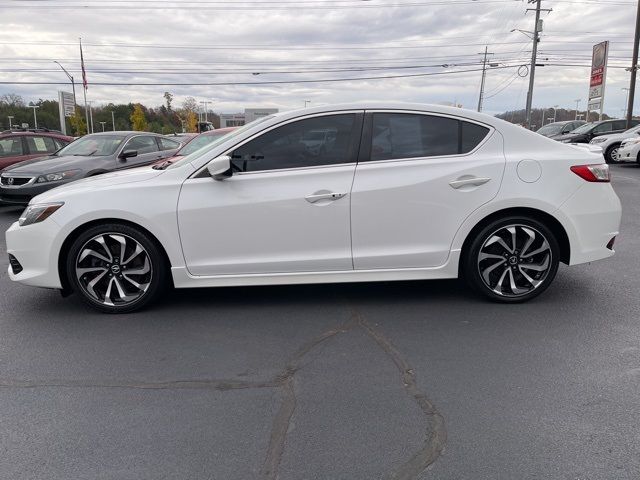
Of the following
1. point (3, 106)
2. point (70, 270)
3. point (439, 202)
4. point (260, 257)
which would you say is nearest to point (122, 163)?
point (70, 270)

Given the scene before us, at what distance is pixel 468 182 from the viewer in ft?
14.2

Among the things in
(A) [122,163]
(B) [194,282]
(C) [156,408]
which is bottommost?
(C) [156,408]

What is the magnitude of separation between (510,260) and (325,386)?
220 cm

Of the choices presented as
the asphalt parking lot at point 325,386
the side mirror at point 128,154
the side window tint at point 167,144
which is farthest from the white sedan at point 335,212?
the side window tint at point 167,144

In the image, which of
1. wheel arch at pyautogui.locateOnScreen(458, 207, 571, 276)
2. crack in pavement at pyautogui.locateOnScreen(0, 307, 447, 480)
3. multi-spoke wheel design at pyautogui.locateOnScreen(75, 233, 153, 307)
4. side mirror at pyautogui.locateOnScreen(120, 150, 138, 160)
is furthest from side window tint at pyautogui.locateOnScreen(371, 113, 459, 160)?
side mirror at pyautogui.locateOnScreen(120, 150, 138, 160)

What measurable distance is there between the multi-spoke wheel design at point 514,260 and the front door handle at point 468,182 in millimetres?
450

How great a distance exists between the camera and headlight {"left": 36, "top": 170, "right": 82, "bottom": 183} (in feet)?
29.8

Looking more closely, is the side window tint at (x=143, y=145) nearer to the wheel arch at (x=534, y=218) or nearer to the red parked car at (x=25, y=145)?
the red parked car at (x=25, y=145)

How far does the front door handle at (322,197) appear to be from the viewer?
423 cm

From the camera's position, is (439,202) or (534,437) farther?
(439,202)

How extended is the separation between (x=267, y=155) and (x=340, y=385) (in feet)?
6.76

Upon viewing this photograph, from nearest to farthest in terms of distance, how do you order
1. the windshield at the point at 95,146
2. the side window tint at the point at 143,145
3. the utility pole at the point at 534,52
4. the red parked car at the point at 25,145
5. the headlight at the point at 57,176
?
1. the headlight at the point at 57,176
2. the windshield at the point at 95,146
3. the side window tint at the point at 143,145
4. the red parked car at the point at 25,145
5. the utility pole at the point at 534,52

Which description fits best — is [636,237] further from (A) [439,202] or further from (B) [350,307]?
(B) [350,307]

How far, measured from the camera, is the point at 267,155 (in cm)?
438
